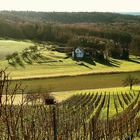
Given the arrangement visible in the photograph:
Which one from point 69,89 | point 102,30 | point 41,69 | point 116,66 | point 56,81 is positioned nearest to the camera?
point 69,89

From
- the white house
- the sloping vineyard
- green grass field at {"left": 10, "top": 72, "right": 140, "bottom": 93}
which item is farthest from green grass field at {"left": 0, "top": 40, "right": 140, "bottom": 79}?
the sloping vineyard

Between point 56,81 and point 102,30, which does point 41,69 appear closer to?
point 56,81

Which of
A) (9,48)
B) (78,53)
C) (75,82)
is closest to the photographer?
(75,82)

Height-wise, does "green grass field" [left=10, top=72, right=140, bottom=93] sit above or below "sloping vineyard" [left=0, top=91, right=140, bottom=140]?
below

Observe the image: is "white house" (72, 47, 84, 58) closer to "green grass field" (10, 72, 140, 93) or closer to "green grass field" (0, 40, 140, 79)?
"green grass field" (0, 40, 140, 79)

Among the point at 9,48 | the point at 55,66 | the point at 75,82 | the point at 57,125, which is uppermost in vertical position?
the point at 57,125

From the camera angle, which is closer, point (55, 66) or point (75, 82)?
point (75, 82)

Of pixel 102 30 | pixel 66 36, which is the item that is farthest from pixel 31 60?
pixel 102 30

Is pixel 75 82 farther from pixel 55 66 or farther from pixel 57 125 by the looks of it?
pixel 57 125

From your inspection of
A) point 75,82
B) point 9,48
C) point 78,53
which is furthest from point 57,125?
point 9,48

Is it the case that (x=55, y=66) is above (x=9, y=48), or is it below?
below

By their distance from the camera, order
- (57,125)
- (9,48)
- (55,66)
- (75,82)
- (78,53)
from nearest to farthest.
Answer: (57,125) → (75,82) → (55,66) → (78,53) → (9,48)
